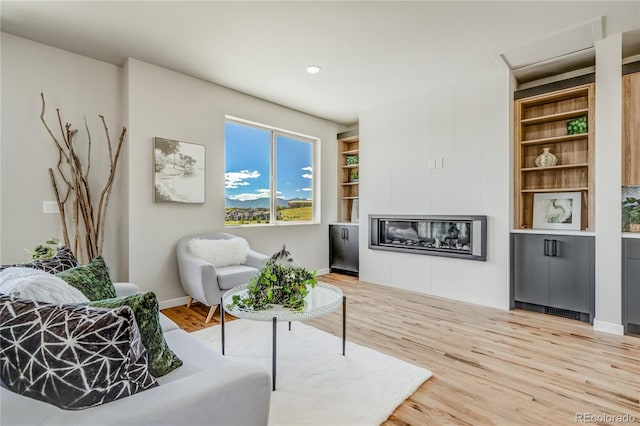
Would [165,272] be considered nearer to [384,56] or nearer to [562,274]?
[384,56]

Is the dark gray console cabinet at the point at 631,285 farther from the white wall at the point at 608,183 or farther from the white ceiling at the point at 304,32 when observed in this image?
the white ceiling at the point at 304,32

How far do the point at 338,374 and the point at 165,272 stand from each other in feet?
7.74

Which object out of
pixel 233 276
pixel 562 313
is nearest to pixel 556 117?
pixel 562 313

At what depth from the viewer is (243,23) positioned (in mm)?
2652

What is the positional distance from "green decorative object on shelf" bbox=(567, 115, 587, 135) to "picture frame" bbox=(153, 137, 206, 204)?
4044mm

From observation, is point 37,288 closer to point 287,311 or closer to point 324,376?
point 287,311

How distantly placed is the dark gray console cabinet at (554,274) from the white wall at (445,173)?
0.13 metres

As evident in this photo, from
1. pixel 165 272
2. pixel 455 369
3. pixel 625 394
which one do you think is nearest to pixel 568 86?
pixel 625 394

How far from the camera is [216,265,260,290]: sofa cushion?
3.11 metres

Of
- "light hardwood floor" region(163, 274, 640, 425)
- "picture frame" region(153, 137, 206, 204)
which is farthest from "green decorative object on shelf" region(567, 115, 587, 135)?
"picture frame" region(153, 137, 206, 204)

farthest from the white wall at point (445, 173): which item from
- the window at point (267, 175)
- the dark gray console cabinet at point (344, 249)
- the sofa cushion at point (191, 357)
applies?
the sofa cushion at point (191, 357)

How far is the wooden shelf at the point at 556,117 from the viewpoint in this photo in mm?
3299

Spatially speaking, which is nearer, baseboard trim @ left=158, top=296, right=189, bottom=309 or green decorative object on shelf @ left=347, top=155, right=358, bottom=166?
baseboard trim @ left=158, top=296, right=189, bottom=309

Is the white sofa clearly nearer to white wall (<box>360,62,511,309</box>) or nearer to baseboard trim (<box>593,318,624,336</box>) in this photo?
baseboard trim (<box>593,318,624,336</box>)
